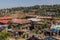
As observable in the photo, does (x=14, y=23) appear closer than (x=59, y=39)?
No

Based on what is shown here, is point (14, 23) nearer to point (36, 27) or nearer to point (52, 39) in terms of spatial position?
point (36, 27)

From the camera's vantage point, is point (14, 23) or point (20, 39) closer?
point (20, 39)

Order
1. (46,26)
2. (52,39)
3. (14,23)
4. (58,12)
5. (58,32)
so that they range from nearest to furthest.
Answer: (52,39), (58,32), (46,26), (14,23), (58,12)

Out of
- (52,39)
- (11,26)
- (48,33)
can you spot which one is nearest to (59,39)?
(52,39)

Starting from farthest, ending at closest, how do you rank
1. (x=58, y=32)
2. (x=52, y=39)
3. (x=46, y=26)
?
(x=46, y=26)
(x=58, y=32)
(x=52, y=39)

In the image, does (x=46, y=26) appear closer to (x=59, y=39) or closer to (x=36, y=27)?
(x=36, y=27)

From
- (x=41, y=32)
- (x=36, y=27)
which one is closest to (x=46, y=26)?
(x=36, y=27)

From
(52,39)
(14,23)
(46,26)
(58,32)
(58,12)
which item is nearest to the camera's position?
(52,39)

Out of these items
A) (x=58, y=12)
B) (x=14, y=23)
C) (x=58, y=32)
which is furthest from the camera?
(x=58, y=12)
